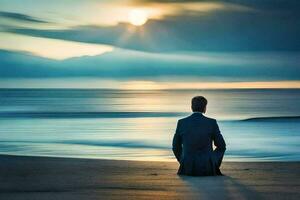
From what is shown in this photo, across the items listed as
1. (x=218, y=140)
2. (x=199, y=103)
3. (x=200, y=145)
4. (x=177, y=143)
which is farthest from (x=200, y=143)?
(x=199, y=103)

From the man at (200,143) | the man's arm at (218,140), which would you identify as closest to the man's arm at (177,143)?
the man at (200,143)

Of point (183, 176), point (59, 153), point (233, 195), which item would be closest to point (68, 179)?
point (183, 176)

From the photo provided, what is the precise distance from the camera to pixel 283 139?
26.5m

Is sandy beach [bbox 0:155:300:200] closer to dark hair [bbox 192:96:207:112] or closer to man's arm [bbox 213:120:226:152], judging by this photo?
man's arm [bbox 213:120:226:152]

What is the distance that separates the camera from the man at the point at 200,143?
1152 centimetres

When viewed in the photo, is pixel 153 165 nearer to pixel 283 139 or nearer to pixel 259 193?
pixel 259 193

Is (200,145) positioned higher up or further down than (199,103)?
further down

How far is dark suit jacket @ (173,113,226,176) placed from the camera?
11.5 meters

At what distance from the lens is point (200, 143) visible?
11555 mm

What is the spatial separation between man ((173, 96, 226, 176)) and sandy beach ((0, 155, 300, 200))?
0.82 ft

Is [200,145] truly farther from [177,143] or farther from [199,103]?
[199,103]

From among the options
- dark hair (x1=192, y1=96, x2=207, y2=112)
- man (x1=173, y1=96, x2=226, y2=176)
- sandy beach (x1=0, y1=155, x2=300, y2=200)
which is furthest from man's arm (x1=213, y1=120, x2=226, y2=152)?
sandy beach (x1=0, y1=155, x2=300, y2=200)

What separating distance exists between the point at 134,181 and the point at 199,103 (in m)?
1.52

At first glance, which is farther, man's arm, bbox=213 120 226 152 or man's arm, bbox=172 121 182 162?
man's arm, bbox=172 121 182 162
